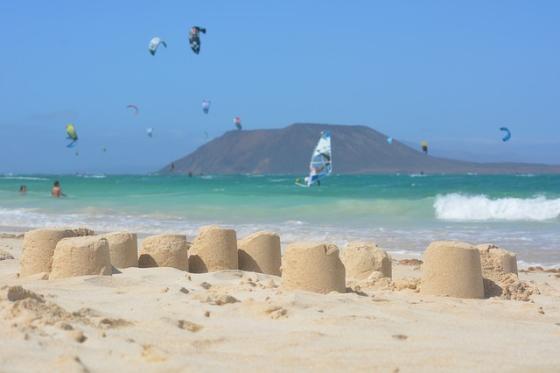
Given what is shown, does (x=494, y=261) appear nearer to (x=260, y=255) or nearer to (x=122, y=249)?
(x=260, y=255)

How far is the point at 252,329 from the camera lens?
5.10m

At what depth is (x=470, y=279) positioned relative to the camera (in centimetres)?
707

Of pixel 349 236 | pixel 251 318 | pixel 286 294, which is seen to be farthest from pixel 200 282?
pixel 349 236

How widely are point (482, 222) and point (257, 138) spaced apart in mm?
159101

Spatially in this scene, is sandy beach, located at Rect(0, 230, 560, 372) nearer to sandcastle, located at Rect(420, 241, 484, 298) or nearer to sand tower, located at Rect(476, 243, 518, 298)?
sandcastle, located at Rect(420, 241, 484, 298)

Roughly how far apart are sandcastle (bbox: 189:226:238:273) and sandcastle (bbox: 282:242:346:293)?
1450mm

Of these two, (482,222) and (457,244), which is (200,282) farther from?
(482,222)

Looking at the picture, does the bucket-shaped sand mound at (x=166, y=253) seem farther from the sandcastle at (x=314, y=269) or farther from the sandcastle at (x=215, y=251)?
the sandcastle at (x=314, y=269)

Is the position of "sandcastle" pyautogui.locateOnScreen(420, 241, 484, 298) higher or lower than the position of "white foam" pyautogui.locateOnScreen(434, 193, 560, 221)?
higher

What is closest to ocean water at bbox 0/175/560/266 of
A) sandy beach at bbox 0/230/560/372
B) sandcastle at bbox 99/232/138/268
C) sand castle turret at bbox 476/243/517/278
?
sand castle turret at bbox 476/243/517/278

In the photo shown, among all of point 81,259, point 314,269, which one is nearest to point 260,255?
point 314,269

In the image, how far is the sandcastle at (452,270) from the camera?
7020 millimetres

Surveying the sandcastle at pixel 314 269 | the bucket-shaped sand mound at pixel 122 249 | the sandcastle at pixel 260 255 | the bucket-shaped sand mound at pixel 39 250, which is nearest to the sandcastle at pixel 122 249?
the bucket-shaped sand mound at pixel 122 249

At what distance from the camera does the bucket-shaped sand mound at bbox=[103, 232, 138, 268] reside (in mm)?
7699
